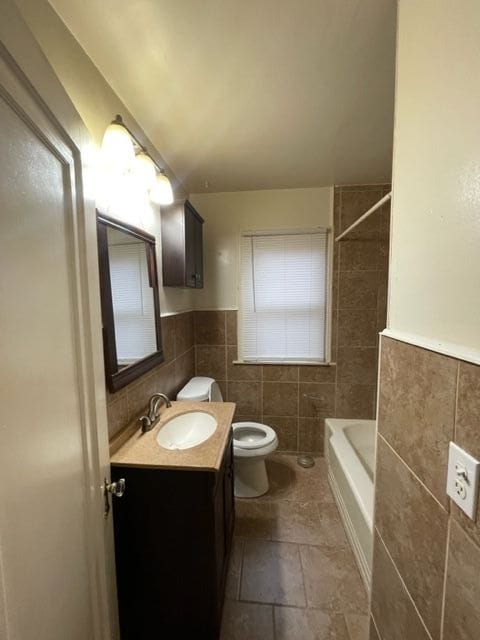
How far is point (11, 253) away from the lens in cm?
51

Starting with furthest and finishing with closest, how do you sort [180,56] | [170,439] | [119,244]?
[170,439] < [119,244] < [180,56]

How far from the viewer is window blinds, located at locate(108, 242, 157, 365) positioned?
1.20m

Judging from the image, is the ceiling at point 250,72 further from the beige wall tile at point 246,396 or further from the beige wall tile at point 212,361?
the beige wall tile at point 246,396

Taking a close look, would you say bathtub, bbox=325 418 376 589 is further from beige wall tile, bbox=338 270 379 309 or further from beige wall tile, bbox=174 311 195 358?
beige wall tile, bbox=174 311 195 358

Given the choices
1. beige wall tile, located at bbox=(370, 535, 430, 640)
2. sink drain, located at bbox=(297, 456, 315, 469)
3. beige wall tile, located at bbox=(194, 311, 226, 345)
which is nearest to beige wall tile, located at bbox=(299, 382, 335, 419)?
sink drain, located at bbox=(297, 456, 315, 469)

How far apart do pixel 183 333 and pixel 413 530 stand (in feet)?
5.81

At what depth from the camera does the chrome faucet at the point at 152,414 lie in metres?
1.28

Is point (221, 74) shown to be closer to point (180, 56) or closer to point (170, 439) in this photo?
point (180, 56)

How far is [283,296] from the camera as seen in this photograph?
2.38m

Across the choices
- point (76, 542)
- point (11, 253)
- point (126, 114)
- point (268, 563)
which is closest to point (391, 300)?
point (11, 253)

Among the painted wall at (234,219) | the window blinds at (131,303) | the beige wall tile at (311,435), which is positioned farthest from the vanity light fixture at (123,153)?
the beige wall tile at (311,435)

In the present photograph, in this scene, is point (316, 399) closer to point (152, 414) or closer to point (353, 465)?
point (353, 465)

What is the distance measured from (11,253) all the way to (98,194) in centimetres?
70

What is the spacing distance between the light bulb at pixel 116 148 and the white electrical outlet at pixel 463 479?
143 cm
